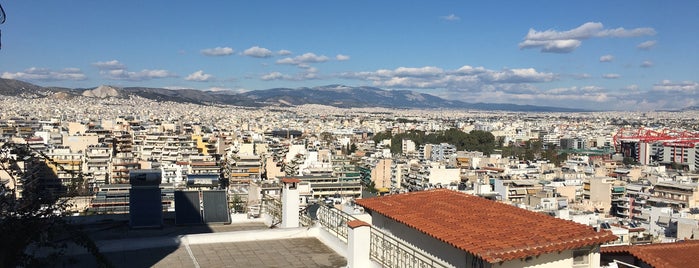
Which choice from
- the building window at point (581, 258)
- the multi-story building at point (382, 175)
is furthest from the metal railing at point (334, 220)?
the multi-story building at point (382, 175)

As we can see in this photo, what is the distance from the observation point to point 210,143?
61.9 meters

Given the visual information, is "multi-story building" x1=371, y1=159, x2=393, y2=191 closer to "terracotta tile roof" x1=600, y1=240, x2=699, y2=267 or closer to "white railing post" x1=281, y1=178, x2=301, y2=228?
"white railing post" x1=281, y1=178, x2=301, y2=228

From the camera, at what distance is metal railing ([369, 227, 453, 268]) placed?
4391 mm

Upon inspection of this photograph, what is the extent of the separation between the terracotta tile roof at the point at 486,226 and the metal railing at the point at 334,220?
45 cm

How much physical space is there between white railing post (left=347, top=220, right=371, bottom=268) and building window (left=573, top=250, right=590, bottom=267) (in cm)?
152

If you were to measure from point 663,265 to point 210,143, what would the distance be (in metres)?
58.4

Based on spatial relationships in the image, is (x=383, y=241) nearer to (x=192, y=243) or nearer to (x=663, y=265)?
(x=192, y=243)

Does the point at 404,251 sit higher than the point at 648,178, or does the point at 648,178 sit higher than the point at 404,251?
the point at 404,251

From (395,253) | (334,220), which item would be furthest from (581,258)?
(334,220)

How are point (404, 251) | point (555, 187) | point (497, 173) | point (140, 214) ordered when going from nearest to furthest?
point (404, 251)
point (140, 214)
point (555, 187)
point (497, 173)

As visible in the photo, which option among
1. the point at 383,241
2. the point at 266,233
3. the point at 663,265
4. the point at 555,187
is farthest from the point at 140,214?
the point at 555,187

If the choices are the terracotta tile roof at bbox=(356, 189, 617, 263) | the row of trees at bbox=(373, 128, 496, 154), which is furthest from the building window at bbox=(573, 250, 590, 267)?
the row of trees at bbox=(373, 128, 496, 154)

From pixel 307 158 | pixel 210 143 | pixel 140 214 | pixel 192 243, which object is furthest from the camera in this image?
pixel 210 143

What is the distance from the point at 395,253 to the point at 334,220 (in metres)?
1.53
